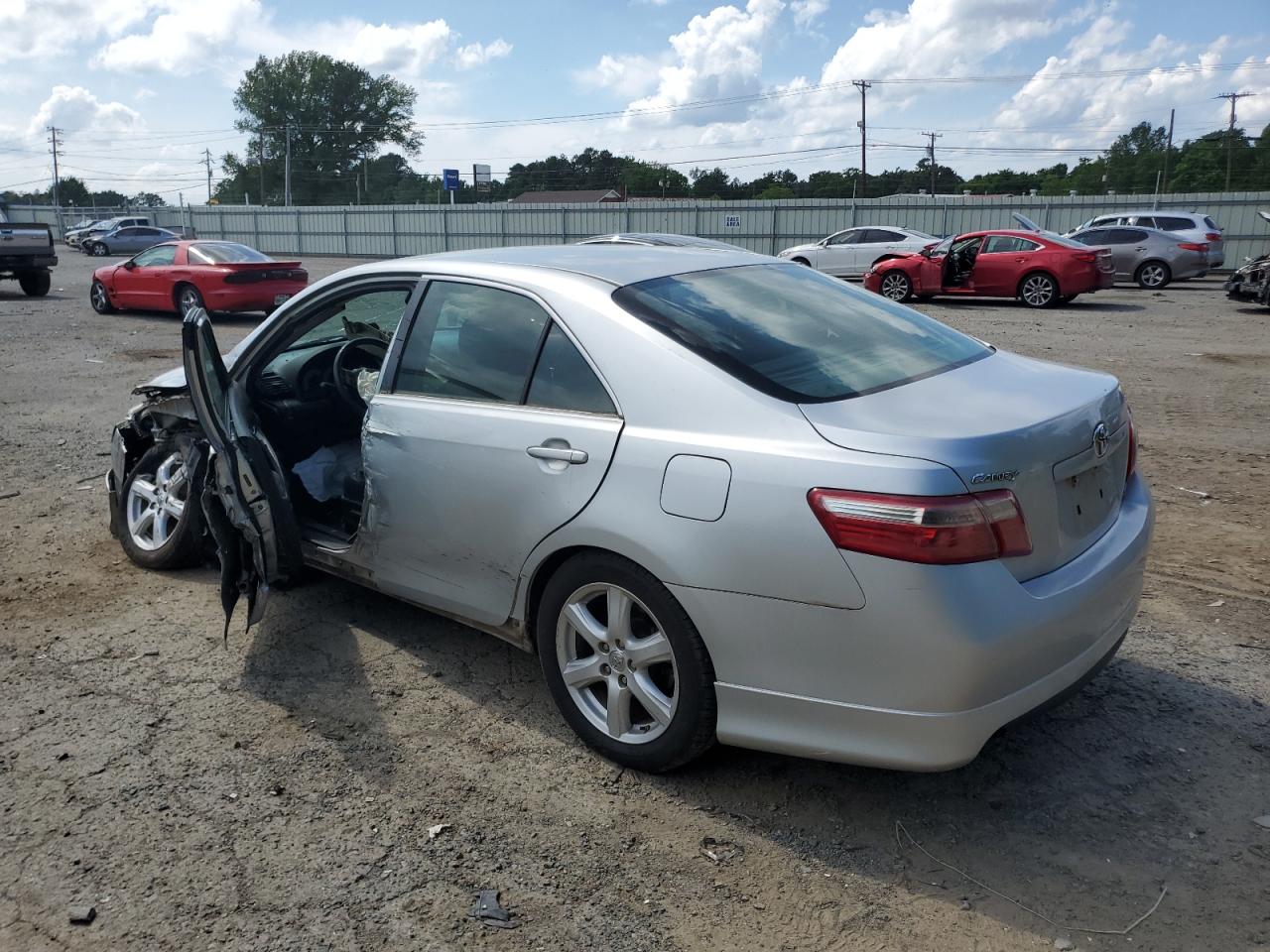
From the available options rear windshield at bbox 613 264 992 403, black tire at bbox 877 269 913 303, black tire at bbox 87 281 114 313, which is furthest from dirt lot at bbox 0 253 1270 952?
black tire at bbox 877 269 913 303

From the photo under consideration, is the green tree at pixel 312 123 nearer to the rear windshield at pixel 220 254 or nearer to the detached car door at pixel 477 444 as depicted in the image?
the rear windshield at pixel 220 254

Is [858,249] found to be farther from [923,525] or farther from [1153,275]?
[923,525]

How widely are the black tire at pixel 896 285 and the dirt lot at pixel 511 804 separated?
15293mm

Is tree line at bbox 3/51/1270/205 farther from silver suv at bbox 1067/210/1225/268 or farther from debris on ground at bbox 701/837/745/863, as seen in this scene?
debris on ground at bbox 701/837/745/863

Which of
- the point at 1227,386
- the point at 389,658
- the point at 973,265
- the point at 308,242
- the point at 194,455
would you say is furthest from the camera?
the point at 308,242

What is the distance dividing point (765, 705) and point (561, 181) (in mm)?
85384

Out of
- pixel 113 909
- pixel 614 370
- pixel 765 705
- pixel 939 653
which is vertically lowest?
pixel 113 909

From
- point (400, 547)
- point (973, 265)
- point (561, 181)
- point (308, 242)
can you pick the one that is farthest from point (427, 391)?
point (561, 181)

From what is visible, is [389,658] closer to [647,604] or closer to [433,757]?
[433,757]

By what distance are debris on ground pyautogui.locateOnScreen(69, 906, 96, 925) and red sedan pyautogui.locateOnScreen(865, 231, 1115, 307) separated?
17.2m

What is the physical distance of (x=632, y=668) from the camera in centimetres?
314

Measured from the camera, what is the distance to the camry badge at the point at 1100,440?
307 cm

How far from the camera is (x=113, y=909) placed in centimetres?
268

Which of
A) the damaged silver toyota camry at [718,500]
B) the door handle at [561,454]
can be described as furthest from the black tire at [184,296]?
the door handle at [561,454]
